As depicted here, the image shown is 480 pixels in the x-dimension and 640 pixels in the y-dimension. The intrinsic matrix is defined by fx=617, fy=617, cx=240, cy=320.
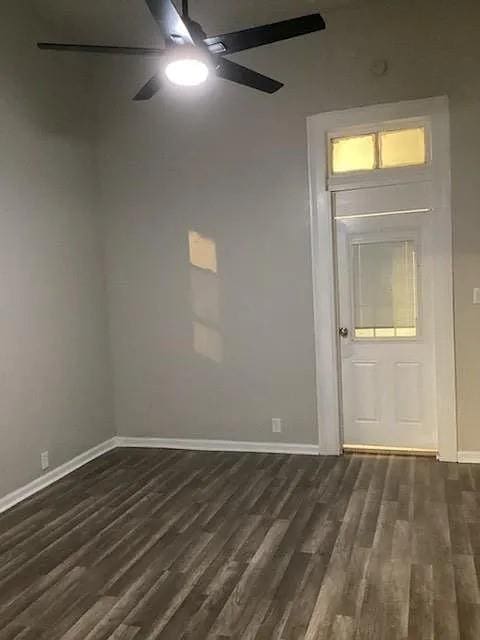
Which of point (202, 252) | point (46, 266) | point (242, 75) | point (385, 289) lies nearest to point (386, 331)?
point (385, 289)

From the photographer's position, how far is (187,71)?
2934mm

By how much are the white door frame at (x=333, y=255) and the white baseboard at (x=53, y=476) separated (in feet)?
6.19

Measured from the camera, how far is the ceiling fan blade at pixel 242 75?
3.12m

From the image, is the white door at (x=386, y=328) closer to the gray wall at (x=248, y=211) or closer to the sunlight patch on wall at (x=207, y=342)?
the gray wall at (x=248, y=211)

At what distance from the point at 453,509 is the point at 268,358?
189cm

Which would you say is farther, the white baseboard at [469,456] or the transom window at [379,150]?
the transom window at [379,150]

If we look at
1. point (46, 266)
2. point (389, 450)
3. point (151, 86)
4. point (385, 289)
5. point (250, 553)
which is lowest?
point (250, 553)

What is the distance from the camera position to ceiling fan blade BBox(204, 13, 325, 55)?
2.81 metres

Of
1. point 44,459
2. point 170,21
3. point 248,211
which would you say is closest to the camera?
point 170,21

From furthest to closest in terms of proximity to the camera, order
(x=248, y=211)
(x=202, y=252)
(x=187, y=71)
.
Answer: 1. (x=202, y=252)
2. (x=248, y=211)
3. (x=187, y=71)

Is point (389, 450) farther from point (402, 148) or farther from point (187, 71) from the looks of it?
point (187, 71)

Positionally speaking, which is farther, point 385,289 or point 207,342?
point 207,342

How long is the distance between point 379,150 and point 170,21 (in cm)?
257

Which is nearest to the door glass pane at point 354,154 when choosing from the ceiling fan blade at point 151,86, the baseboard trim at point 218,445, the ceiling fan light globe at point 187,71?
the ceiling fan blade at point 151,86
